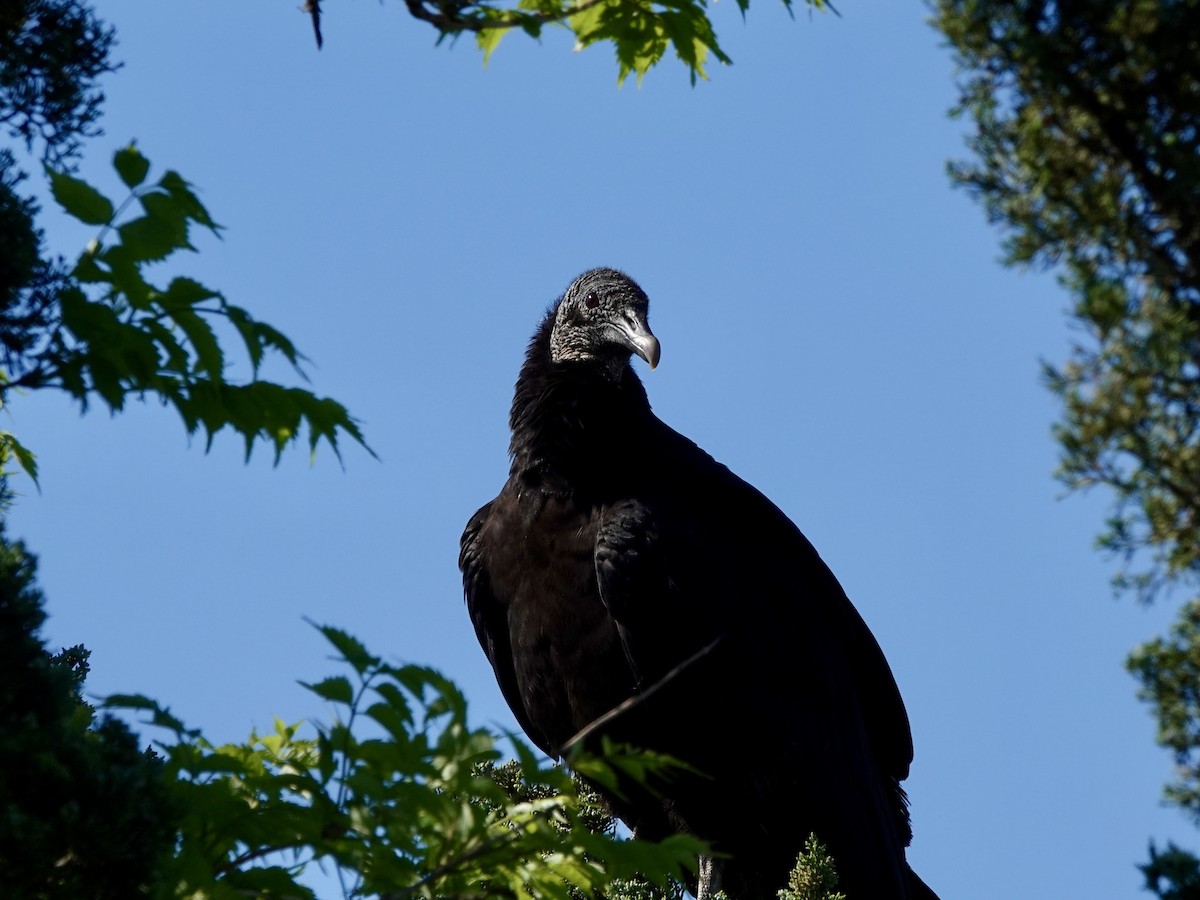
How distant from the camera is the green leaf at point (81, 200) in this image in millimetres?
2004

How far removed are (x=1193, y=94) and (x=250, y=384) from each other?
5.66 ft

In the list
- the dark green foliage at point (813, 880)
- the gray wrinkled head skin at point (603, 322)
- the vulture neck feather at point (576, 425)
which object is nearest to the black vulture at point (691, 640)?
the vulture neck feather at point (576, 425)

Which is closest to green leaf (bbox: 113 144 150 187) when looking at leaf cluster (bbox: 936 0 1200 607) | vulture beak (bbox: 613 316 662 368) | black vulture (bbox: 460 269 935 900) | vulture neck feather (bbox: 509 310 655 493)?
leaf cluster (bbox: 936 0 1200 607)

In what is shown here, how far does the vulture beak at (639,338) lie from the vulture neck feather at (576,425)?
0.09m

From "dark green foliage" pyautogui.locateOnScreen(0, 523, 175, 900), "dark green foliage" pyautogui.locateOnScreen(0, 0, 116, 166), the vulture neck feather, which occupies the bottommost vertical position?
"dark green foliage" pyautogui.locateOnScreen(0, 523, 175, 900)

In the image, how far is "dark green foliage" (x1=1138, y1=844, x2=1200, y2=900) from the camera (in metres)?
1.94

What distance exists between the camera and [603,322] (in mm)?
4984

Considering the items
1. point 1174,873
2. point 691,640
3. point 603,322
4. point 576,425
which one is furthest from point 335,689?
point 603,322

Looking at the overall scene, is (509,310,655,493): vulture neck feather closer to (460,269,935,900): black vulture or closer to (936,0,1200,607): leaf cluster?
(460,269,935,900): black vulture

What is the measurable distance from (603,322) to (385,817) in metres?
3.33

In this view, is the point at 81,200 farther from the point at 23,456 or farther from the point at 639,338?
the point at 639,338

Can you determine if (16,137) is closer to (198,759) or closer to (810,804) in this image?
(198,759)

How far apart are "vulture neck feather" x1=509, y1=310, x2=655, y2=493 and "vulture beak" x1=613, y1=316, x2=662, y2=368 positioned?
0.09m

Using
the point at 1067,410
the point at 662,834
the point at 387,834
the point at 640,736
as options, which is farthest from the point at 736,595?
the point at 387,834
